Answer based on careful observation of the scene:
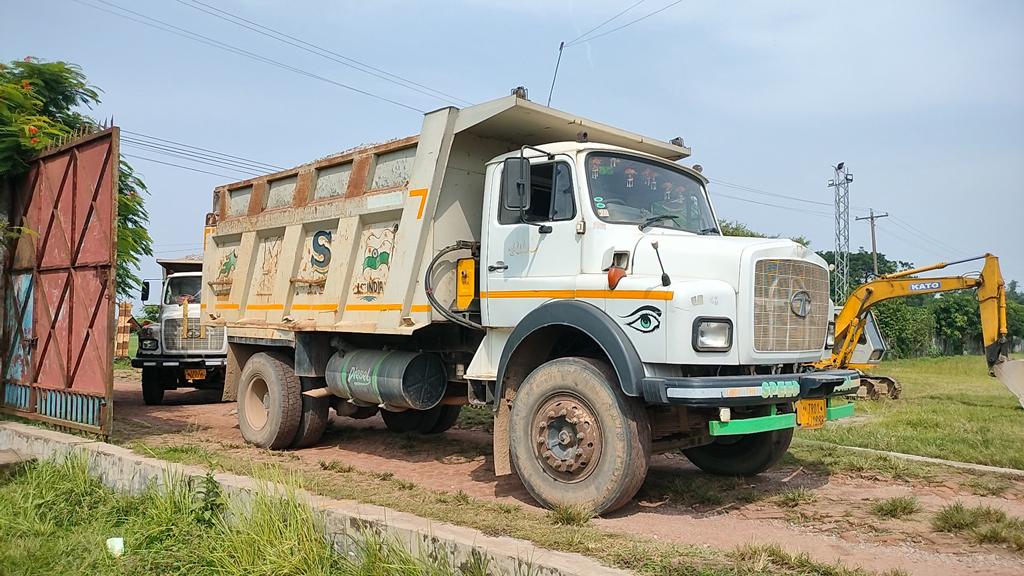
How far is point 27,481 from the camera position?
23.3 feet

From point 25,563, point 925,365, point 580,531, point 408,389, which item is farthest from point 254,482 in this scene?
point 925,365

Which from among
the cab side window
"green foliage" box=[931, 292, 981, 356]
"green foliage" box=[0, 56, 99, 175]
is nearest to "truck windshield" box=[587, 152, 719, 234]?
the cab side window

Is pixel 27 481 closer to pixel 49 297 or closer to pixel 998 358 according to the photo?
pixel 49 297

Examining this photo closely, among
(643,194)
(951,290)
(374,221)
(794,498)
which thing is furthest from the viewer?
(951,290)

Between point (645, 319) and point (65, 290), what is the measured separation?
6815 millimetres

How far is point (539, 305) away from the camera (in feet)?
20.1

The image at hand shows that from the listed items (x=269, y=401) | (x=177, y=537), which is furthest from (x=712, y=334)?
(x=269, y=401)

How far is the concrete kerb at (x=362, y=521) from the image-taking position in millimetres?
3893

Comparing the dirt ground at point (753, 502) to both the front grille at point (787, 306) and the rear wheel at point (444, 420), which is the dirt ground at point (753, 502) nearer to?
the rear wheel at point (444, 420)

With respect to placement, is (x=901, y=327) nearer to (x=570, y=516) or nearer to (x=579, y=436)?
(x=579, y=436)

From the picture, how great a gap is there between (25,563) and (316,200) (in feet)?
14.8

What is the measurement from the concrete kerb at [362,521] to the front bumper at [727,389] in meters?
1.42

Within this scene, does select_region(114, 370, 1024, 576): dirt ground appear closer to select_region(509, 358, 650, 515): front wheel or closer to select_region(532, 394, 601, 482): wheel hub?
select_region(509, 358, 650, 515): front wheel

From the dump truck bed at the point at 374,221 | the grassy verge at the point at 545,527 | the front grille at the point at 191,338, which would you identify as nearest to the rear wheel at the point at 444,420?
the dump truck bed at the point at 374,221
